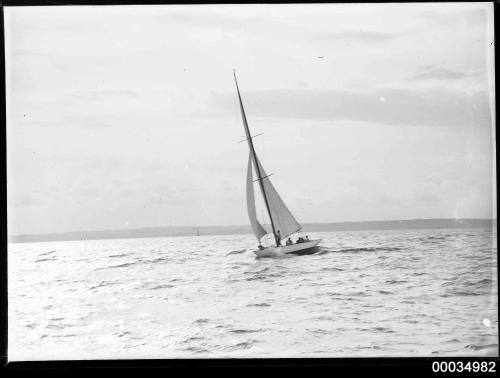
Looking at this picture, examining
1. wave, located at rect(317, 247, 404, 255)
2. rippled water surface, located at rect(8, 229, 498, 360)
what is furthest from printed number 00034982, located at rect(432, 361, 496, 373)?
wave, located at rect(317, 247, 404, 255)

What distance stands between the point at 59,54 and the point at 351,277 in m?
1.61

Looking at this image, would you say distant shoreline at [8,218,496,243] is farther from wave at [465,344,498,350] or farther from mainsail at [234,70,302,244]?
wave at [465,344,498,350]

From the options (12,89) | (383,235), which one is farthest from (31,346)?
(383,235)

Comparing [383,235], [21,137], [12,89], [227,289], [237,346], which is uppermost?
[12,89]

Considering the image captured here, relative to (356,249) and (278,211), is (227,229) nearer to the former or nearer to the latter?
(278,211)

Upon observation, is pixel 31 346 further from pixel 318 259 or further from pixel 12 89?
pixel 318 259

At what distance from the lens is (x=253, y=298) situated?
2.89 meters

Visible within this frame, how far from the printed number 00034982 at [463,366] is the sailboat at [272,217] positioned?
28.5 inches

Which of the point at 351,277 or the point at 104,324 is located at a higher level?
the point at 351,277

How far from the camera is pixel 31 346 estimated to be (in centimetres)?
292

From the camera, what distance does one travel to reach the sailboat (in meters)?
2.93

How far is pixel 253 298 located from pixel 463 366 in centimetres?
95

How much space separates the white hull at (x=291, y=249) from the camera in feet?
9.58

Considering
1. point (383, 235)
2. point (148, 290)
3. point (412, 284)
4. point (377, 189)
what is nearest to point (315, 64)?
point (377, 189)
